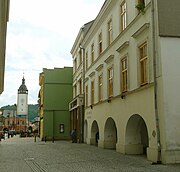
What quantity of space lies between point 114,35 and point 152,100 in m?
8.35

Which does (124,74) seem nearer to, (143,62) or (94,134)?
(143,62)

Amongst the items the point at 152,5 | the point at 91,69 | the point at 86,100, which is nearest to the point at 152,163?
the point at 152,5

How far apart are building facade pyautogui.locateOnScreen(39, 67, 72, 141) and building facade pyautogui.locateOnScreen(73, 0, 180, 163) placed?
53.6 feet

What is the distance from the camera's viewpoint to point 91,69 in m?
31.1

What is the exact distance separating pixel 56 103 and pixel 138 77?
2987cm

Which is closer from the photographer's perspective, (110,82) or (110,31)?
(110,82)

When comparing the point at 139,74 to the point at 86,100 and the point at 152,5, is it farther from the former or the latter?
the point at 86,100

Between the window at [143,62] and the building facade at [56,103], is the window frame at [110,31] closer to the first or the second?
the window at [143,62]

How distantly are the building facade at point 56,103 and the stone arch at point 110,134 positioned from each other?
20.3 metres

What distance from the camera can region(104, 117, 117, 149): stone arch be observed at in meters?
25.2

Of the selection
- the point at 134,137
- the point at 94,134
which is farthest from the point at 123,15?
the point at 94,134

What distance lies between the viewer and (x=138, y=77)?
18172 mm

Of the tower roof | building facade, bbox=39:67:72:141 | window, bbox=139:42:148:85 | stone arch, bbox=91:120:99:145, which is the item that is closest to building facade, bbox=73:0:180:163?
window, bbox=139:42:148:85

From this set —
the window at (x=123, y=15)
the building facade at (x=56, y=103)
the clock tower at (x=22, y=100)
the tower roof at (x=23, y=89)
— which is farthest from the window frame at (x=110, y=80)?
the tower roof at (x=23, y=89)
